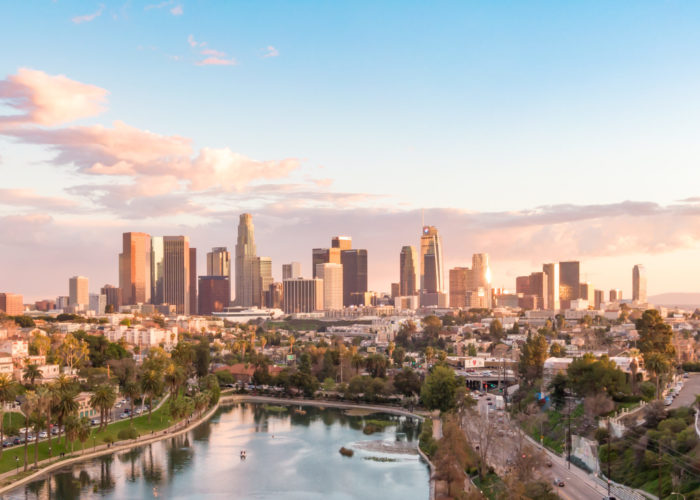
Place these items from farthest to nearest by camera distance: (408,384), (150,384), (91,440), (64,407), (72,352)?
(72,352), (408,384), (150,384), (91,440), (64,407)

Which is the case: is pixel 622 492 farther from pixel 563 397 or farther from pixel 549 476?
pixel 563 397

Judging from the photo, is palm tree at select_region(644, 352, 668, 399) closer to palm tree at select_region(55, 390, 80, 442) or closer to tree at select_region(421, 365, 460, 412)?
tree at select_region(421, 365, 460, 412)

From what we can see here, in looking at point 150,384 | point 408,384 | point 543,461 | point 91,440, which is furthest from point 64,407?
point 408,384

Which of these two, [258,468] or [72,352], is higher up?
[72,352]

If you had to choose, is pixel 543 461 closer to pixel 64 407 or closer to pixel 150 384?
pixel 64 407

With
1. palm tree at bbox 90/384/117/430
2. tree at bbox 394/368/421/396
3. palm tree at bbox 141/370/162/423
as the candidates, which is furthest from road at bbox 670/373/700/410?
palm tree at bbox 141/370/162/423

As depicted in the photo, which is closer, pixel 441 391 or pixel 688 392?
pixel 688 392

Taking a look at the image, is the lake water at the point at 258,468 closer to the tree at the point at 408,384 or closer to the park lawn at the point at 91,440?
the park lawn at the point at 91,440
